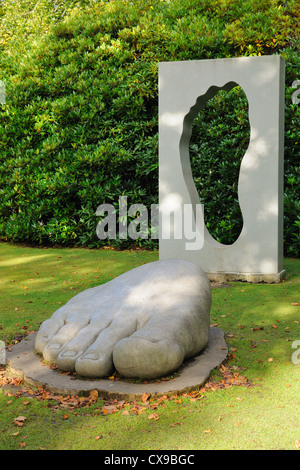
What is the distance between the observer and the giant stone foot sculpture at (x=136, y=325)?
349cm

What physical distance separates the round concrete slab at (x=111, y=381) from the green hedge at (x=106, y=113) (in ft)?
16.0

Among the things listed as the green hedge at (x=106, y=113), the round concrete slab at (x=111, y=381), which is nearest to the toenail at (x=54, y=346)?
the round concrete slab at (x=111, y=381)

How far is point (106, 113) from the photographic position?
9336 millimetres

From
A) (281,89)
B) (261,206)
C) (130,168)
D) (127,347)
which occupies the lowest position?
(127,347)

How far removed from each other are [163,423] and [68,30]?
8.90 meters

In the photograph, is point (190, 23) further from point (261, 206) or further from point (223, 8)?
point (261, 206)

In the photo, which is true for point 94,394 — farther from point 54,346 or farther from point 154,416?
point 54,346

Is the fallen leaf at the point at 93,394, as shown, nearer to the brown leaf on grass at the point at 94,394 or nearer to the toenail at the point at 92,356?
the brown leaf on grass at the point at 94,394

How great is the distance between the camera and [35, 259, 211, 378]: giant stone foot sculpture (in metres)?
3.49

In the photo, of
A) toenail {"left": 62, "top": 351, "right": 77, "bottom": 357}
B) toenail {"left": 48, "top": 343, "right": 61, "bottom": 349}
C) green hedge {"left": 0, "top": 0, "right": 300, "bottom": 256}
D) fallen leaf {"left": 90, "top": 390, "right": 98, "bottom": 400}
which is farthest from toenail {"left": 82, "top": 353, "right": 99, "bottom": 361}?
green hedge {"left": 0, "top": 0, "right": 300, "bottom": 256}

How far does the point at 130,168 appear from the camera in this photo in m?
9.31

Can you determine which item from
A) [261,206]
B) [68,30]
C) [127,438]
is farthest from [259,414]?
[68,30]

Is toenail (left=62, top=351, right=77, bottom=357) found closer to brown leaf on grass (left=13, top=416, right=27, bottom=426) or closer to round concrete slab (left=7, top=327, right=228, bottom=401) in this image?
round concrete slab (left=7, top=327, right=228, bottom=401)

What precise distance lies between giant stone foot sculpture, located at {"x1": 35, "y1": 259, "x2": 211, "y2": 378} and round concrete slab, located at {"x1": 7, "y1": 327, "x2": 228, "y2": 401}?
0.24 ft
